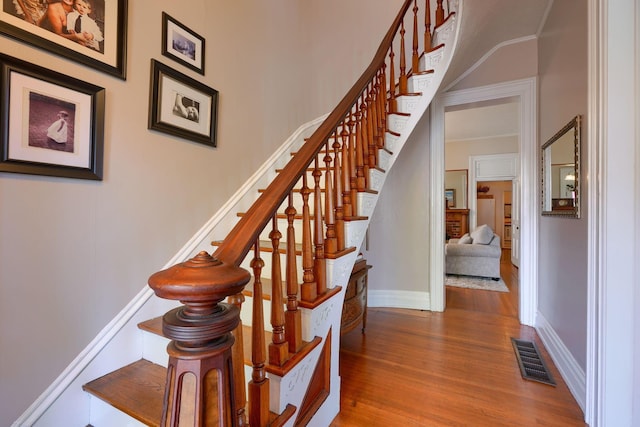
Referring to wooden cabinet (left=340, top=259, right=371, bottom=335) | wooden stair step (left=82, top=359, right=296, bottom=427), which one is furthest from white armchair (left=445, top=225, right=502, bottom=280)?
wooden stair step (left=82, top=359, right=296, bottom=427)

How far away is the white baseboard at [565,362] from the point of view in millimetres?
1554

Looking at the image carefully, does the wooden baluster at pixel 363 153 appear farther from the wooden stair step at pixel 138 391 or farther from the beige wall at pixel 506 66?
the beige wall at pixel 506 66

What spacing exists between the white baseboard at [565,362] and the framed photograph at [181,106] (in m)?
2.73

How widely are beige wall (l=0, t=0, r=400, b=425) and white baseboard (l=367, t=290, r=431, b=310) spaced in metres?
2.00

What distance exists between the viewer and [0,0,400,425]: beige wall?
44.8 inches

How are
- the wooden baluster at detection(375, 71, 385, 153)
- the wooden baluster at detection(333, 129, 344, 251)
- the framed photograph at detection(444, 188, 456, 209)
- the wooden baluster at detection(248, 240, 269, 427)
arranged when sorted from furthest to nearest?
1. the framed photograph at detection(444, 188, 456, 209)
2. the wooden baluster at detection(375, 71, 385, 153)
3. the wooden baluster at detection(333, 129, 344, 251)
4. the wooden baluster at detection(248, 240, 269, 427)

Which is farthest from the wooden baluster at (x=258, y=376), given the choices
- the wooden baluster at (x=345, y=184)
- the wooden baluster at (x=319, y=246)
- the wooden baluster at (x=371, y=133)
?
the wooden baluster at (x=371, y=133)

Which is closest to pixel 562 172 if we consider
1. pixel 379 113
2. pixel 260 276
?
pixel 379 113

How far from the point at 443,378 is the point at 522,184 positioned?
6.47ft

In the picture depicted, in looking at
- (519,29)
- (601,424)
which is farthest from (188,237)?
(519,29)

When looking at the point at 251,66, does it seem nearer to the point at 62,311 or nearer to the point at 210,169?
the point at 210,169

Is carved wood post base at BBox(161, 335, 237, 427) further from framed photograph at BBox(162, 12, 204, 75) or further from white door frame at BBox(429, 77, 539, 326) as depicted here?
white door frame at BBox(429, 77, 539, 326)

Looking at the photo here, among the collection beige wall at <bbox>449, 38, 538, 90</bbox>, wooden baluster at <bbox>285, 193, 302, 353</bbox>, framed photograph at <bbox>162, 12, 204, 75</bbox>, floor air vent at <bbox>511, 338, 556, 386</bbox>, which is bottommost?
floor air vent at <bbox>511, 338, 556, 386</bbox>

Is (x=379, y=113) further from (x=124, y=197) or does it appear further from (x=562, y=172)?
(x=124, y=197)
